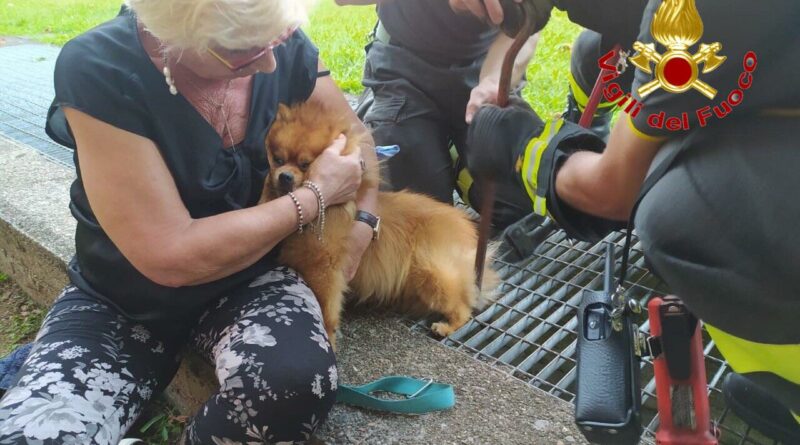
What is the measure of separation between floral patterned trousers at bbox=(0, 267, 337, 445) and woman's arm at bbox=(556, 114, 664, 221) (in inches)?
30.1

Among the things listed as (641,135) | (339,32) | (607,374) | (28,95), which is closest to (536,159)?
(641,135)

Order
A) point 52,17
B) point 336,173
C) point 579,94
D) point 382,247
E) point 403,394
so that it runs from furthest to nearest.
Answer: point 52,17 → point 579,94 → point 382,247 → point 336,173 → point 403,394

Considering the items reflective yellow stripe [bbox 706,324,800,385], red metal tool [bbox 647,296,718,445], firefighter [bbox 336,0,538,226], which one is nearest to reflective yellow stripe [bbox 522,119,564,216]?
red metal tool [bbox 647,296,718,445]

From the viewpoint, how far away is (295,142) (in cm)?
206

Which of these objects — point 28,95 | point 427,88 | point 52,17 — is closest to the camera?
point 427,88

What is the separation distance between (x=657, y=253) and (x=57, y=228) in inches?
93.8

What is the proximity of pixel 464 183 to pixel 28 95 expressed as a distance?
3.25 metres

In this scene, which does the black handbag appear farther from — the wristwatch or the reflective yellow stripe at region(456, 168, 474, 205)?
the reflective yellow stripe at region(456, 168, 474, 205)

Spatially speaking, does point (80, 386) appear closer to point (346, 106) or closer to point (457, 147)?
point (346, 106)

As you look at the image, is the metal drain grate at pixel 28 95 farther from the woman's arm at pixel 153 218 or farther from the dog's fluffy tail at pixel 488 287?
the dog's fluffy tail at pixel 488 287

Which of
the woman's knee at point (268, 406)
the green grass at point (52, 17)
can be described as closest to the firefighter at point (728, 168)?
the woman's knee at point (268, 406)

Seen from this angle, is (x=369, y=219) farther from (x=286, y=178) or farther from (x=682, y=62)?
(x=682, y=62)

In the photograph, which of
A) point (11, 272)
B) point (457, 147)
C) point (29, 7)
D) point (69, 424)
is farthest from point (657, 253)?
point (29, 7)

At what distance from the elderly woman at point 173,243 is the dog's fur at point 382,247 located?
168mm
